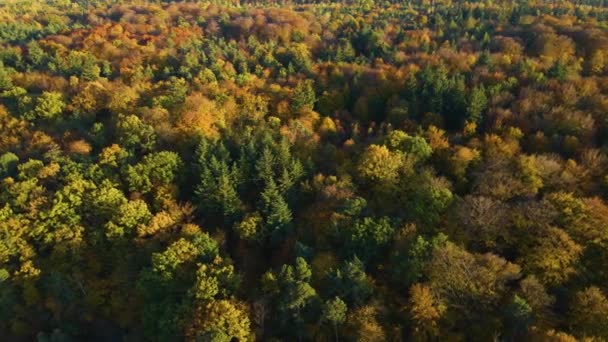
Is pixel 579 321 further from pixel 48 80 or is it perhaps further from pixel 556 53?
pixel 48 80

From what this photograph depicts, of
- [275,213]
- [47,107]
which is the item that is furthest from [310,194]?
[47,107]

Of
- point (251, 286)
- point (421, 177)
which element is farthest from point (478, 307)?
point (251, 286)

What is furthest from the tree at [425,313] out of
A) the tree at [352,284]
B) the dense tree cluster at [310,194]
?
the tree at [352,284]

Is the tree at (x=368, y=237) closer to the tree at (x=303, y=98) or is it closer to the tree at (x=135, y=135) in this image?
the tree at (x=135, y=135)

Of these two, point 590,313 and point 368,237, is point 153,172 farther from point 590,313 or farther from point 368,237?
point 590,313

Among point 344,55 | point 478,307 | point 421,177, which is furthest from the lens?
point 344,55

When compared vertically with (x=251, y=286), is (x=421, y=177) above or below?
above

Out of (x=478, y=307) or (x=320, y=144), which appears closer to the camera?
(x=478, y=307)
